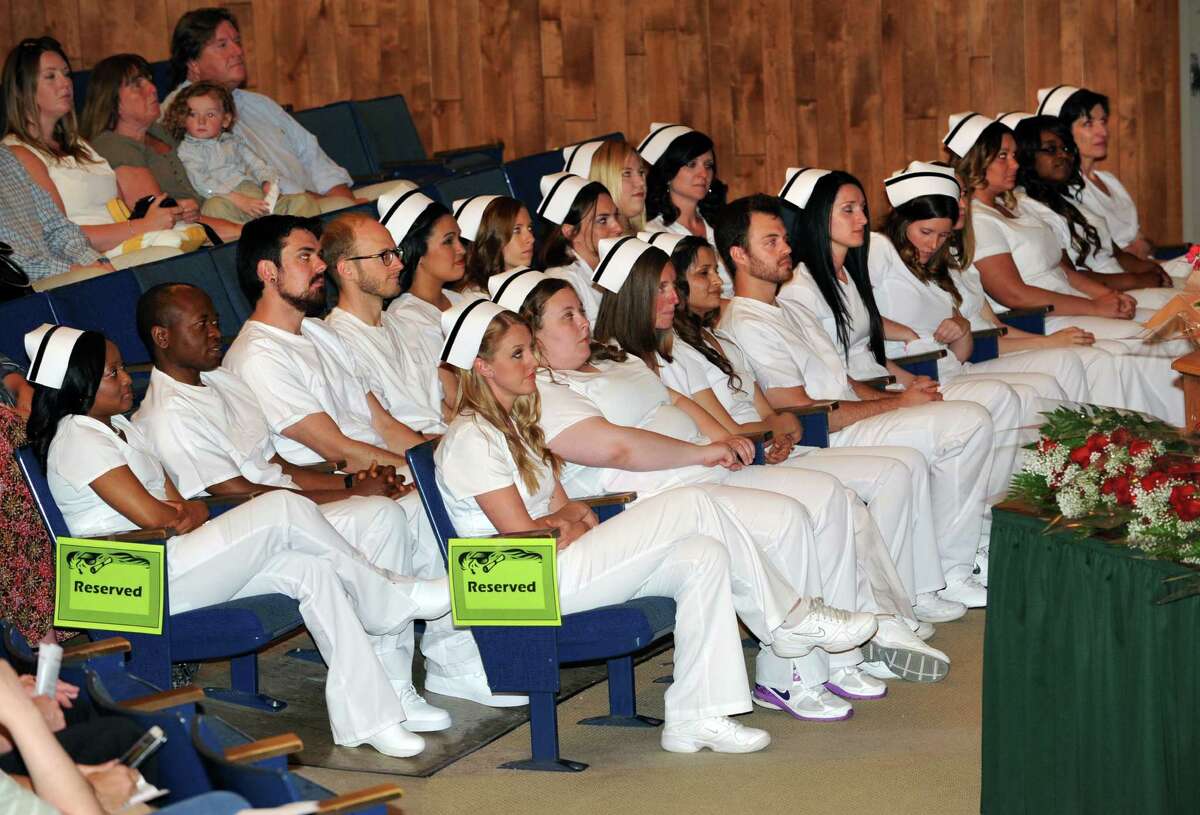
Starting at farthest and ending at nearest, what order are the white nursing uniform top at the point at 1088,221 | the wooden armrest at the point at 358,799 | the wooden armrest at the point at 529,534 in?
the white nursing uniform top at the point at 1088,221 → the wooden armrest at the point at 529,534 → the wooden armrest at the point at 358,799

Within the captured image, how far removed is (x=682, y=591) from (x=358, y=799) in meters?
1.75

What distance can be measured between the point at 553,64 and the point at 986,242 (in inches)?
107

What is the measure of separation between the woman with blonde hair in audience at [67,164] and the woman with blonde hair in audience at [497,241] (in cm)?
93

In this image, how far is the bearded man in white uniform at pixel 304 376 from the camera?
4621 millimetres

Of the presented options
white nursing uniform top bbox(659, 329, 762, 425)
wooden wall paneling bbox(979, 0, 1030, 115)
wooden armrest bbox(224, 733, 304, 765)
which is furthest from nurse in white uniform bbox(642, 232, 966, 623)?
wooden wall paneling bbox(979, 0, 1030, 115)

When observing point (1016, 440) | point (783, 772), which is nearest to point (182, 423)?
point (783, 772)

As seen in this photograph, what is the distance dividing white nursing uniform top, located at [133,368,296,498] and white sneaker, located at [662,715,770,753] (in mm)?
1322

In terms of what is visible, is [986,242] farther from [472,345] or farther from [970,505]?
[472,345]

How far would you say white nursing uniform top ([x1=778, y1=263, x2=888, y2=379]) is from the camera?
555 centimetres

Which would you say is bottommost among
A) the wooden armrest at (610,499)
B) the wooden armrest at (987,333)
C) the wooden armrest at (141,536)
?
the wooden armrest at (610,499)

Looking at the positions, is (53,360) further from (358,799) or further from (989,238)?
(989,238)

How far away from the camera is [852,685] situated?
4293mm

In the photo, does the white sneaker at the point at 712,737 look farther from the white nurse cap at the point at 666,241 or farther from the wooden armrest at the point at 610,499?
the white nurse cap at the point at 666,241

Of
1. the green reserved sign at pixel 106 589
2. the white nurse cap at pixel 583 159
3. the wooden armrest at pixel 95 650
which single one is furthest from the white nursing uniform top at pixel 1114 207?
the wooden armrest at pixel 95 650
